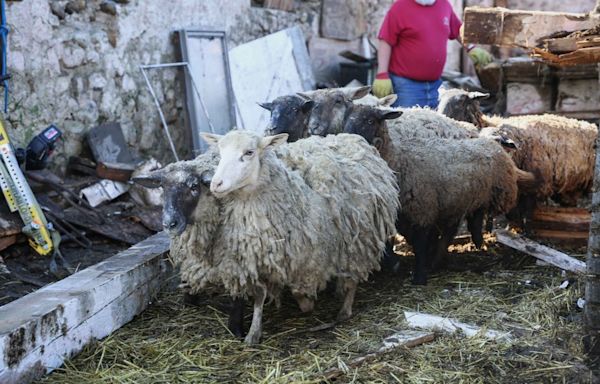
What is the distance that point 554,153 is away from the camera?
658 cm

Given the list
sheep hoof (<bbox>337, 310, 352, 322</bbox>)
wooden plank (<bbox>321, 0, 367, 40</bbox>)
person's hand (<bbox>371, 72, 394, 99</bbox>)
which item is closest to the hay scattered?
sheep hoof (<bbox>337, 310, 352, 322</bbox>)

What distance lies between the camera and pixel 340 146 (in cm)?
498

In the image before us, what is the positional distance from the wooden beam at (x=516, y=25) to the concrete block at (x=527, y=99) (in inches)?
218

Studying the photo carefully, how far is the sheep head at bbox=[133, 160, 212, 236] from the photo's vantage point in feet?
13.0

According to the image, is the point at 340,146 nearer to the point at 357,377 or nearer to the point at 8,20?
the point at 357,377

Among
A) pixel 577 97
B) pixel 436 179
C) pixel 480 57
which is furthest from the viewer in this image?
pixel 480 57

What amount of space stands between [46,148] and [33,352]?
106 inches

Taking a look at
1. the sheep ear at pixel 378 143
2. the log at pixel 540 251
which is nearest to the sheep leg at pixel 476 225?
the log at pixel 540 251

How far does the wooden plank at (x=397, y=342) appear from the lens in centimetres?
392

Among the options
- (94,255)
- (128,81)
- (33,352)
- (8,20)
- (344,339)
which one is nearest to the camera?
(33,352)

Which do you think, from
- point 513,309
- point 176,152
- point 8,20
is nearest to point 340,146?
point 513,309

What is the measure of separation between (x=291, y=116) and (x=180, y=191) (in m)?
1.81

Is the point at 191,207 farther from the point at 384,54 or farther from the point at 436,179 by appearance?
the point at 384,54

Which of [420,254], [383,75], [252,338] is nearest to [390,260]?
[420,254]
